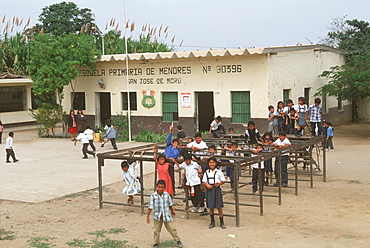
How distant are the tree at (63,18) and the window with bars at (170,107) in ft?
109

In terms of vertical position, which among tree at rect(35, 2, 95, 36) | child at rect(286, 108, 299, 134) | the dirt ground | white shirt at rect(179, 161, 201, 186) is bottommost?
the dirt ground

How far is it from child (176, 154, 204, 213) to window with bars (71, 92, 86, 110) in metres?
16.4

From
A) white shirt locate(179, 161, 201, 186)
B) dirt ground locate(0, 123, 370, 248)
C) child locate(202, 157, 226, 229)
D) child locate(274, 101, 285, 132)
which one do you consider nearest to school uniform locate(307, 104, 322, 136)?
child locate(274, 101, 285, 132)

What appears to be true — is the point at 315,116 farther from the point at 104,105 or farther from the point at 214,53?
the point at 104,105

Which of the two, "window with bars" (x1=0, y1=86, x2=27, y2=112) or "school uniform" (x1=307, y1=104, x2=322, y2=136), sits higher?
"window with bars" (x1=0, y1=86, x2=27, y2=112)

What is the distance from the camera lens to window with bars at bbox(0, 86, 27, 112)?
1176 inches

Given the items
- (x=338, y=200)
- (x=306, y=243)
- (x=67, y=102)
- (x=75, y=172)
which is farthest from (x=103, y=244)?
(x=67, y=102)

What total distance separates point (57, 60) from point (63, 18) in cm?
3356

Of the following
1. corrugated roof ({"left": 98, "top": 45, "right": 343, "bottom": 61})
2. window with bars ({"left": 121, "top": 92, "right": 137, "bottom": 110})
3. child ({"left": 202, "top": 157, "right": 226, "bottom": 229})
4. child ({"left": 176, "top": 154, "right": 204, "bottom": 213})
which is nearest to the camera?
child ({"left": 202, "top": 157, "right": 226, "bottom": 229})

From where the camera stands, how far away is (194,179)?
9680 millimetres

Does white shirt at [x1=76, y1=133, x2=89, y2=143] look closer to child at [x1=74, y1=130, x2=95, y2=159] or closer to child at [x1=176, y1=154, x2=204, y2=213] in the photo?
child at [x1=74, y1=130, x2=95, y2=159]

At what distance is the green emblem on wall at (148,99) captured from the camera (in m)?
22.9

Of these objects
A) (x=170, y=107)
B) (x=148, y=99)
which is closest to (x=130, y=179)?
(x=170, y=107)

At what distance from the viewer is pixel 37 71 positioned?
23188mm
